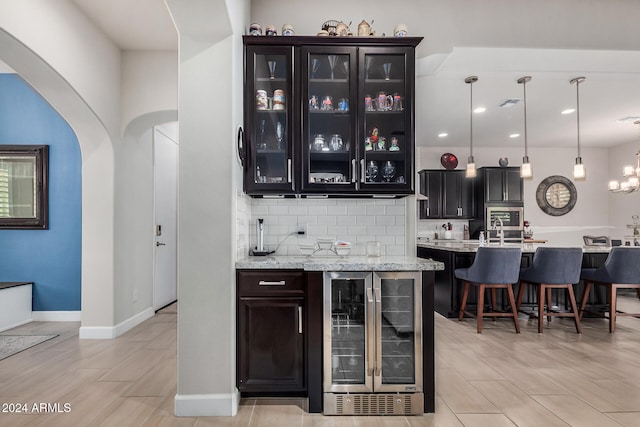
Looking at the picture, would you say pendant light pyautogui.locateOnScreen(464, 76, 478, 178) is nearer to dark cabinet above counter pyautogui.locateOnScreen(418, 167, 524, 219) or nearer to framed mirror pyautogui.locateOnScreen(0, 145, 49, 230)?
dark cabinet above counter pyautogui.locateOnScreen(418, 167, 524, 219)

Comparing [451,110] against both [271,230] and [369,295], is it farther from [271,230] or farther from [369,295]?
[369,295]

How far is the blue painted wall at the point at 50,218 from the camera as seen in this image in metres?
4.54

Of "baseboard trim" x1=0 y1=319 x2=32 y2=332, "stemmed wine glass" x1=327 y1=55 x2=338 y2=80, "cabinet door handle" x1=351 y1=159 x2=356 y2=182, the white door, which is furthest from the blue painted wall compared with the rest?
"cabinet door handle" x1=351 y1=159 x2=356 y2=182

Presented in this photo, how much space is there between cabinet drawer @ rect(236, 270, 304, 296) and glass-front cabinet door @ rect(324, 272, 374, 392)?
0.20 m

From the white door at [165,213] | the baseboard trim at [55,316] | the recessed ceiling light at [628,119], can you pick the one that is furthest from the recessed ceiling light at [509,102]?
the baseboard trim at [55,316]

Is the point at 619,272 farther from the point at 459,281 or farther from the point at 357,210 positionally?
the point at 357,210

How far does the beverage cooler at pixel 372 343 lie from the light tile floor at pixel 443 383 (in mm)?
112

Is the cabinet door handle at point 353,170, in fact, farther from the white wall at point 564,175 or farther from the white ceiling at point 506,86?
the white wall at point 564,175

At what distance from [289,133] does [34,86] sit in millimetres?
2476

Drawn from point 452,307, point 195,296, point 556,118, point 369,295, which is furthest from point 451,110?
point 195,296

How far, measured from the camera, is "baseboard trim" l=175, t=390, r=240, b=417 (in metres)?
2.34

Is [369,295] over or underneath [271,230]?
underneath

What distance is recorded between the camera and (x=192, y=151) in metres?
2.42

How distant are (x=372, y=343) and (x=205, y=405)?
1119 millimetres
